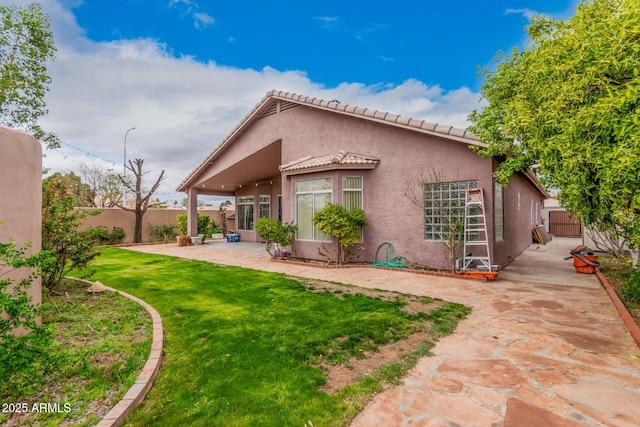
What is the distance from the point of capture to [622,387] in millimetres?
3035

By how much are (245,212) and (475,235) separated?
16.2 metres

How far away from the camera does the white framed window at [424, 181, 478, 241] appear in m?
8.96

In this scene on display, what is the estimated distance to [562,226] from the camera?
2442 centimetres

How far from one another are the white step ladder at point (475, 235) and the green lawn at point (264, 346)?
321 cm

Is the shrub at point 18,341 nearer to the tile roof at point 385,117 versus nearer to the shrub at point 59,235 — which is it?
the shrub at point 59,235

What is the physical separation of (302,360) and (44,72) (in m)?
16.5

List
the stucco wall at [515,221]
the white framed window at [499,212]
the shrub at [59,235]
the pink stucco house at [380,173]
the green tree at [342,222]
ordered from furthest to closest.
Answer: the stucco wall at [515,221], the green tree at [342,222], the white framed window at [499,212], the pink stucco house at [380,173], the shrub at [59,235]

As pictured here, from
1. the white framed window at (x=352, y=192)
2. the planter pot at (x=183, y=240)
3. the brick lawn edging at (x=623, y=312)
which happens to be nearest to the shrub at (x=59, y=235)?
the white framed window at (x=352, y=192)

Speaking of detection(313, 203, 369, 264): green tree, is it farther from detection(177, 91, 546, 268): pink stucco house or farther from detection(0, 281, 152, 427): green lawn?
detection(0, 281, 152, 427): green lawn

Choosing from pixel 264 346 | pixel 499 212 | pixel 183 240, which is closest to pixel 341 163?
pixel 499 212

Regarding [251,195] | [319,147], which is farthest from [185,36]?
[251,195]

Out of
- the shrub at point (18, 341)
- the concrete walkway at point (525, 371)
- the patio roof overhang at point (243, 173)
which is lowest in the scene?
the concrete walkway at point (525, 371)

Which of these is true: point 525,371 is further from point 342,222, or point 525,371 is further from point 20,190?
point 342,222

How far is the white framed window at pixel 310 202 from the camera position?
1107 centimetres
